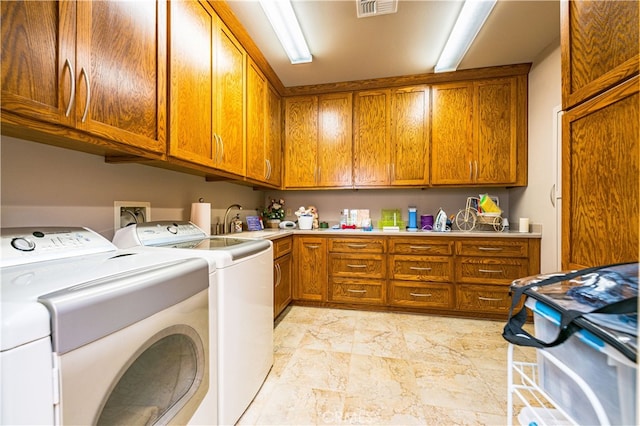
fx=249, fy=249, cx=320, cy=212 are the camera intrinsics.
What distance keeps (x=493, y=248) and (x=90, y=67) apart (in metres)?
3.10

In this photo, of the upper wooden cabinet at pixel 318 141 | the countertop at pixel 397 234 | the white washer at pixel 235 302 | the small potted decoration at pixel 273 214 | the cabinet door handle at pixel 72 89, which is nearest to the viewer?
the cabinet door handle at pixel 72 89

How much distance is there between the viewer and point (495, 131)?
2.66 m

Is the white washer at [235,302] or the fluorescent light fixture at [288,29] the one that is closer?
the white washer at [235,302]

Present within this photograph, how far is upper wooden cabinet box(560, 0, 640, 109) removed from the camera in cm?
79

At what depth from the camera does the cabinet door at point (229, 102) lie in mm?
1766

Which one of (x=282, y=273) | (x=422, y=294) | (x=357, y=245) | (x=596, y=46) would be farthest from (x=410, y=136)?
(x=282, y=273)

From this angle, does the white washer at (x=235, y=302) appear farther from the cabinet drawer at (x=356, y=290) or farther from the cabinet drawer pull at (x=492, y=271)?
the cabinet drawer pull at (x=492, y=271)

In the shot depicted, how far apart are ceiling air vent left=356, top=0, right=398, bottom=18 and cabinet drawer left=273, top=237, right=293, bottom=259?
1930 mm

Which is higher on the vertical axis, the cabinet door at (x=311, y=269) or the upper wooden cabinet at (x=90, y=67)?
the upper wooden cabinet at (x=90, y=67)

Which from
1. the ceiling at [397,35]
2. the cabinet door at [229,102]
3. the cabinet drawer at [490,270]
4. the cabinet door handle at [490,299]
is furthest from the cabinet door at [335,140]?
the cabinet door handle at [490,299]

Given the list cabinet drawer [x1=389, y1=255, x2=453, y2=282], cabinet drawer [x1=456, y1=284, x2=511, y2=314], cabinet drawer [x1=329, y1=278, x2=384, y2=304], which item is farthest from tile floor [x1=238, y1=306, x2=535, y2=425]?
cabinet drawer [x1=389, y1=255, x2=453, y2=282]

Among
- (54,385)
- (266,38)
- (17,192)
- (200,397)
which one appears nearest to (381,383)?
(200,397)

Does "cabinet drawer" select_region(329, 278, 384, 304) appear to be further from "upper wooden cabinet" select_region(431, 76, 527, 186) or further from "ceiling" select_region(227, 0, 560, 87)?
"ceiling" select_region(227, 0, 560, 87)

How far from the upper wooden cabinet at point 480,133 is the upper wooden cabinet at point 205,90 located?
2.10 m
